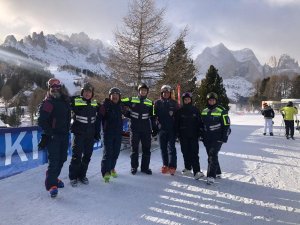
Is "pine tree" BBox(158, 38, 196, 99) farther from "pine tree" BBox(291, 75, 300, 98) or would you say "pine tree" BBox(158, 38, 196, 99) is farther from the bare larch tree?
"pine tree" BBox(291, 75, 300, 98)

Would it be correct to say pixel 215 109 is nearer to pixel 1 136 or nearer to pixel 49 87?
pixel 49 87

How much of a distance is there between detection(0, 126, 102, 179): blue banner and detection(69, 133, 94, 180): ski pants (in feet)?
5.03

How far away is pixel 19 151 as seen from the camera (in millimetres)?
7602

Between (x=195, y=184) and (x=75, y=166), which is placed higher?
(x=75, y=166)

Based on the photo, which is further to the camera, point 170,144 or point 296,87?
point 296,87

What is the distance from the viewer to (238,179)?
7652 mm

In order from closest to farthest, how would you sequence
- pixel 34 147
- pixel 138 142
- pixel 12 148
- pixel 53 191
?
pixel 53 191, pixel 12 148, pixel 138 142, pixel 34 147

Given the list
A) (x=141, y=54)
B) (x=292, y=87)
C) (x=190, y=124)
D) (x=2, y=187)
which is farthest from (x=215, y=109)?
(x=292, y=87)

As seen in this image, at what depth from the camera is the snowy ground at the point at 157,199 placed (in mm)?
5113

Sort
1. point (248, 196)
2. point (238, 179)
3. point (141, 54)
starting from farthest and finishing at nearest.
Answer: point (141, 54) < point (238, 179) < point (248, 196)

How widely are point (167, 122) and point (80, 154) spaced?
2.16 meters

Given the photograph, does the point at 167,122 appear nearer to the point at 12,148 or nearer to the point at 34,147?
the point at 34,147

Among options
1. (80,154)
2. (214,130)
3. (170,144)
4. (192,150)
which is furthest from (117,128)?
(214,130)

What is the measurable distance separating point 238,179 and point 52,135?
4241mm
